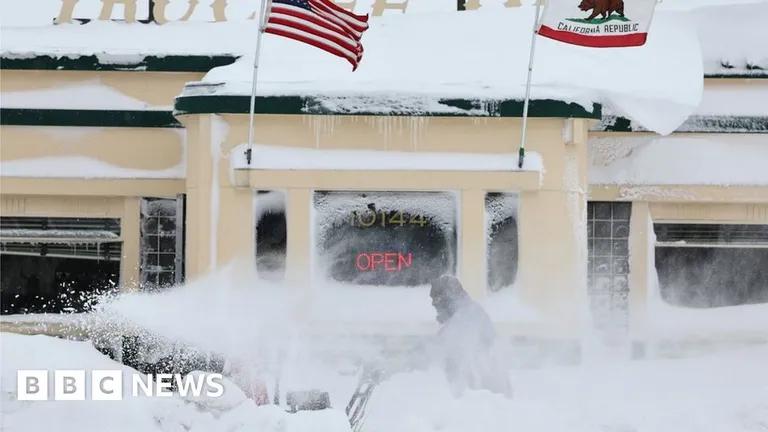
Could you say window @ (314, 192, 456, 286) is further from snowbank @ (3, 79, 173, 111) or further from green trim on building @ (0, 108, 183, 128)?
snowbank @ (3, 79, 173, 111)

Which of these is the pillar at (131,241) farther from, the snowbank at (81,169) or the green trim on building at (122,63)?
the green trim on building at (122,63)

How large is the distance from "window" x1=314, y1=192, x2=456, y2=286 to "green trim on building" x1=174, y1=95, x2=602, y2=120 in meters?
1.02

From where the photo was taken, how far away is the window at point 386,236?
14.7 m

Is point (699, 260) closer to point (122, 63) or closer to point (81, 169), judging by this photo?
point (122, 63)

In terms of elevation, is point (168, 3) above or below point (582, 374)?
above

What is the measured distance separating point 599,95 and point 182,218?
5913mm

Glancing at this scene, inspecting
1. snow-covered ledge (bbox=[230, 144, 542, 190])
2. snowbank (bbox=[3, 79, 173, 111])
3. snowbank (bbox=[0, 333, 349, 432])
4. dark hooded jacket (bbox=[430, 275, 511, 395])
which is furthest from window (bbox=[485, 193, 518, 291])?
snowbank (bbox=[3, 79, 173, 111])

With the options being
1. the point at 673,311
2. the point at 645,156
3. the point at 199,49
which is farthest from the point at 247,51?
the point at 673,311

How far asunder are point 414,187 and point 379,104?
1.10m

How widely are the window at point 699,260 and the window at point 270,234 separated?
5497 mm

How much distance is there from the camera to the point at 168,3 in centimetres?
1850

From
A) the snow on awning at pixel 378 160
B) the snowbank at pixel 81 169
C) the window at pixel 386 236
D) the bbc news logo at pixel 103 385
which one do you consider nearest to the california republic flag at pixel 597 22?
the snow on awning at pixel 378 160

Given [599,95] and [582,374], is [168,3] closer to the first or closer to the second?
[599,95]

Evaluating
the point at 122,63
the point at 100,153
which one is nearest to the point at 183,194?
the point at 100,153
